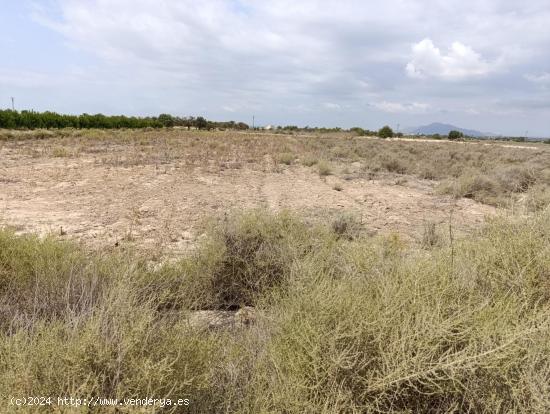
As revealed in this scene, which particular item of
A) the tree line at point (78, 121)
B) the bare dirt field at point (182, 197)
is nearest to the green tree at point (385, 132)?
the tree line at point (78, 121)

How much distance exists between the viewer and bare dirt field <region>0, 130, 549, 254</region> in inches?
298

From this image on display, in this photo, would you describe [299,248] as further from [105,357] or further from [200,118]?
[200,118]

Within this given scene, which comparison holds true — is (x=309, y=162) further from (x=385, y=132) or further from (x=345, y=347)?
(x=385, y=132)

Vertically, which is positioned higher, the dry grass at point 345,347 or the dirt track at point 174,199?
the dry grass at point 345,347

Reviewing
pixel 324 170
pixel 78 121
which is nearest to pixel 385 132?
pixel 78 121

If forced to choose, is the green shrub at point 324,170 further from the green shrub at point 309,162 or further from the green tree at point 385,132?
the green tree at point 385,132

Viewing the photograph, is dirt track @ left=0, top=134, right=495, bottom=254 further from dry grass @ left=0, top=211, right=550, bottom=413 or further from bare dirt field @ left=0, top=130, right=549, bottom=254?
dry grass @ left=0, top=211, right=550, bottom=413

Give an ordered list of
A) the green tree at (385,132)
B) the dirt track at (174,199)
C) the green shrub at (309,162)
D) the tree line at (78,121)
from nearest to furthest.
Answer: the dirt track at (174,199) < the green shrub at (309,162) < the tree line at (78,121) < the green tree at (385,132)

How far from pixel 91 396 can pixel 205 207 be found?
7.66 meters

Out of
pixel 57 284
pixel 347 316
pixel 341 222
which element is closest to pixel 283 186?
pixel 341 222

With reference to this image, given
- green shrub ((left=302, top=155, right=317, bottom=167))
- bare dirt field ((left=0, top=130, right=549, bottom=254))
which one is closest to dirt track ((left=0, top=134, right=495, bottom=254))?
bare dirt field ((left=0, top=130, right=549, bottom=254))

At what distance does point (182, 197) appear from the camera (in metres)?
10.5

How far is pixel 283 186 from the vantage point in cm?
1339

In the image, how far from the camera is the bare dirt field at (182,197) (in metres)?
7.57
